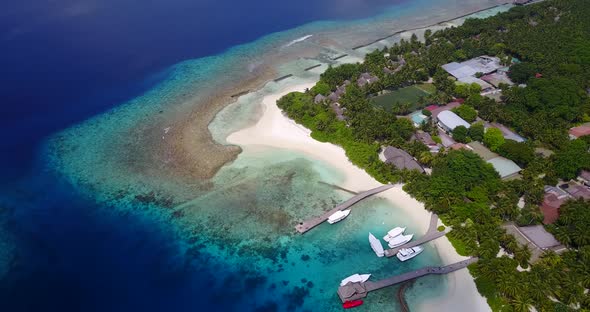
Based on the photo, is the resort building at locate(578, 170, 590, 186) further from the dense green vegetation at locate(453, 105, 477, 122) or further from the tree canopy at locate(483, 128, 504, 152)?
the dense green vegetation at locate(453, 105, 477, 122)

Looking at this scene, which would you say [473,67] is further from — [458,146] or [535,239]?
[535,239]

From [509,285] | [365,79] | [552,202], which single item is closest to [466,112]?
[552,202]

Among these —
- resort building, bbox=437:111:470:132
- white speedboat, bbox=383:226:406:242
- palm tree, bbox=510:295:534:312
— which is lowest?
palm tree, bbox=510:295:534:312

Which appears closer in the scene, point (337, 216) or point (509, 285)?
point (509, 285)

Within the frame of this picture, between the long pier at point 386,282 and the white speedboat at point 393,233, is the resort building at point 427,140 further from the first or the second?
the long pier at point 386,282

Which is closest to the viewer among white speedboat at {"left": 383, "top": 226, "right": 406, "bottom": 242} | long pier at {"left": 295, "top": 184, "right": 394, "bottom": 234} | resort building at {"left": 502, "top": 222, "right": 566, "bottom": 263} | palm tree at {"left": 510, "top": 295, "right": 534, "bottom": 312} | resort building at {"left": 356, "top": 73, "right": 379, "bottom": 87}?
palm tree at {"left": 510, "top": 295, "right": 534, "bottom": 312}

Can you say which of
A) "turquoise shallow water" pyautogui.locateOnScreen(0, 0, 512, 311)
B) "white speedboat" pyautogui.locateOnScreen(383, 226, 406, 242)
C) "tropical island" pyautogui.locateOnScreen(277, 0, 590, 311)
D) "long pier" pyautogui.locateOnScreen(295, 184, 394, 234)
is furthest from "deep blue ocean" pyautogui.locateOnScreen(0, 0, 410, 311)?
"tropical island" pyautogui.locateOnScreen(277, 0, 590, 311)

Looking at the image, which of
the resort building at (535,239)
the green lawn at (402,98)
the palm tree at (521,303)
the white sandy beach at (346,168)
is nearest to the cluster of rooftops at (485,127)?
the green lawn at (402,98)
